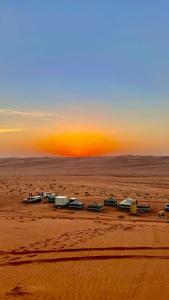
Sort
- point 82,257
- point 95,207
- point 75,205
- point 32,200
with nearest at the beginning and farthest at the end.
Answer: point 82,257
point 95,207
point 75,205
point 32,200

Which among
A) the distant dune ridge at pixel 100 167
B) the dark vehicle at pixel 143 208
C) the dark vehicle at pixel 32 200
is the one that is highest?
the distant dune ridge at pixel 100 167

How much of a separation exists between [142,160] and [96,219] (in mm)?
109075

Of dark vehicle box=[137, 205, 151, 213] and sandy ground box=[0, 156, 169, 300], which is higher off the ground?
dark vehicle box=[137, 205, 151, 213]

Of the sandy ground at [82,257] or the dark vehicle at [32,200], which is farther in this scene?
the dark vehicle at [32,200]

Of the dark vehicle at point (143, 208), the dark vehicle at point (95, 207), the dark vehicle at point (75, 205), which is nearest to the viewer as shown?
the dark vehicle at point (143, 208)

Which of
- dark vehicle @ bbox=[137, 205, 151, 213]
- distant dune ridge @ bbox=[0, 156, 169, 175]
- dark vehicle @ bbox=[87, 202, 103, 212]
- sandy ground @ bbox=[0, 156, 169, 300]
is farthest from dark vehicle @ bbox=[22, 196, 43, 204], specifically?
distant dune ridge @ bbox=[0, 156, 169, 175]

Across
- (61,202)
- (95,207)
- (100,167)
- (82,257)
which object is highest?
(100,167)

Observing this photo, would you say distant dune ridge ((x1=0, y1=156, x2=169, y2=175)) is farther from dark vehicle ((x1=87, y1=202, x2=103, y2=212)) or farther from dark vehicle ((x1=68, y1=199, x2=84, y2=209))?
dark vehicle ((x1=87, y1=202, x2=103, y2=212))

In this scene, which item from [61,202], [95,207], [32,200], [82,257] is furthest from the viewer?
[32,200]

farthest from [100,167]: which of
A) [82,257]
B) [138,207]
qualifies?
[82,257]

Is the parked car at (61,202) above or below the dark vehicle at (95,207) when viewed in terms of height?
above

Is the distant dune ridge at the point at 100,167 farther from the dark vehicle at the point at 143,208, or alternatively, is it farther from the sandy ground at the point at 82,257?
the sandy ground at the point at 82,257

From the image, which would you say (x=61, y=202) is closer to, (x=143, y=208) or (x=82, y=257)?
(x=143, y=208)

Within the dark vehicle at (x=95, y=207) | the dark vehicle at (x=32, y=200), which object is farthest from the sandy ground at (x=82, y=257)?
the dark vehicle at (x=32, y=200)
